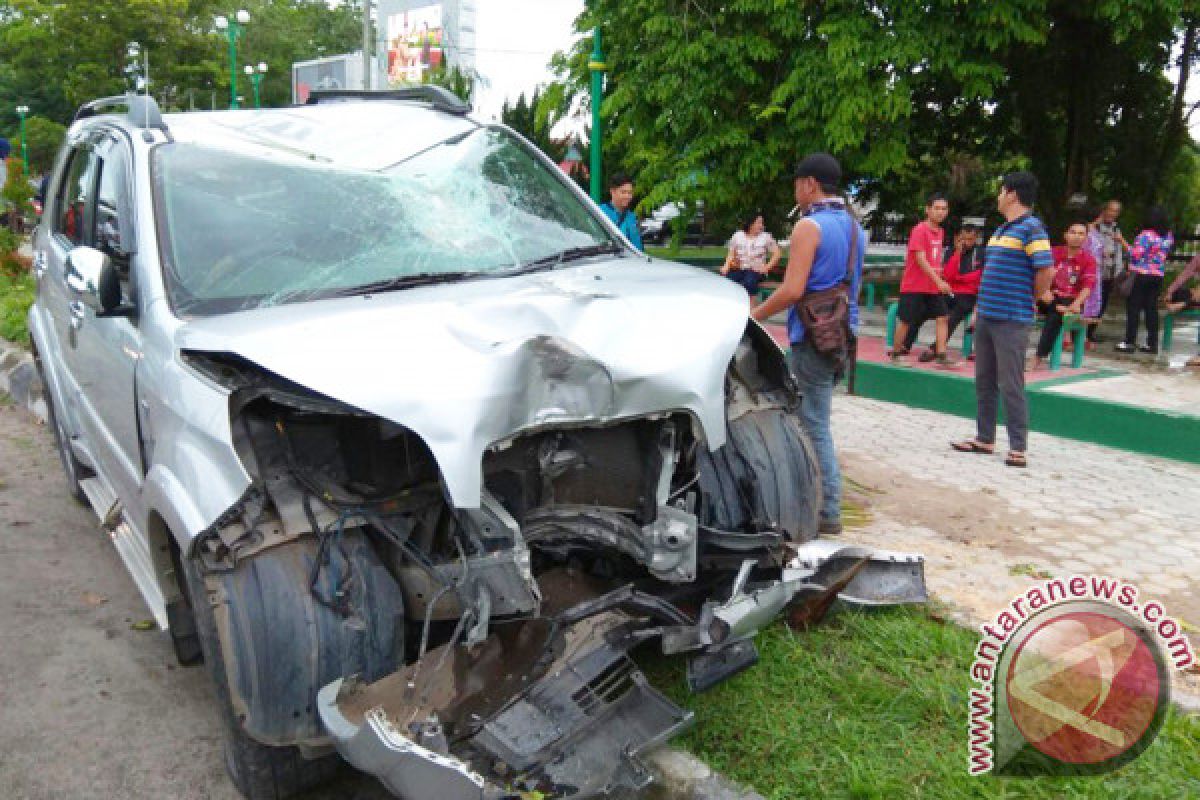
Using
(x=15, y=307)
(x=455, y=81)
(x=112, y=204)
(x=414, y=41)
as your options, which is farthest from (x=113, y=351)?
(x=414, y=41)

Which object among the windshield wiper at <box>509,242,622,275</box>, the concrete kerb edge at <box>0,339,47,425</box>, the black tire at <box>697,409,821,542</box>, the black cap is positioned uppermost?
the black cap

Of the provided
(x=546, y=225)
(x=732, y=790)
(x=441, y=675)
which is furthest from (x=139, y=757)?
(x=546, y=225)

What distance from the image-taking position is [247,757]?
270 centimetres

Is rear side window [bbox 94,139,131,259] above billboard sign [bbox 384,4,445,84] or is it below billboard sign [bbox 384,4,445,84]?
below

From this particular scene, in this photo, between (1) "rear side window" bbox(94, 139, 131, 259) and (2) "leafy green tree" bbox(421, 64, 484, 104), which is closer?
(1) "rear side window" bbox(94, 139, 131, 259)

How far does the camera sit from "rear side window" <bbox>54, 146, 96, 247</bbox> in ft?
13.3

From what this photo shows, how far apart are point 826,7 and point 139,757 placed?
9.75 meters

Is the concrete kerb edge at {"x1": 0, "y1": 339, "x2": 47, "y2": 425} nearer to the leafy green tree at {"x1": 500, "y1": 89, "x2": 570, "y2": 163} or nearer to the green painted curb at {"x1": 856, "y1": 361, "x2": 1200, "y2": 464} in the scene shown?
the green painted curb at {"x1": 856, "y1": 361, "x2": 1200, "y2": 464}

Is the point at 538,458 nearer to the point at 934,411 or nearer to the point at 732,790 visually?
the point at 732,790

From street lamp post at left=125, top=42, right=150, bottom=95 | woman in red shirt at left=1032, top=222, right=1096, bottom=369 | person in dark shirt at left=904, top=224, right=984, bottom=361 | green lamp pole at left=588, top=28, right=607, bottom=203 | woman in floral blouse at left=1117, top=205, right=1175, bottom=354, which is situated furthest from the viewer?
street lamp post at left=125, top=42, right=150, bottom=95

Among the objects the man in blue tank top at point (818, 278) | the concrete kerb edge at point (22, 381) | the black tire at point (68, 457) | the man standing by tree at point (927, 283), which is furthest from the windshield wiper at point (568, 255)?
the man standing by tree at point (927, 283)

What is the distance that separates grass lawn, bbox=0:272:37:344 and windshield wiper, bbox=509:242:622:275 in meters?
6.81

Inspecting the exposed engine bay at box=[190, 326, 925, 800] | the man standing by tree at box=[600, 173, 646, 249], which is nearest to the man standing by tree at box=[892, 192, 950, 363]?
the man standing by tree at box=[600, 173, 646, 249]

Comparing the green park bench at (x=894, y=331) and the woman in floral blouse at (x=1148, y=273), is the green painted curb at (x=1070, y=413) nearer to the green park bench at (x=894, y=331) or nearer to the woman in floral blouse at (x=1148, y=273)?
the green park bench at (x=894, y=331)
